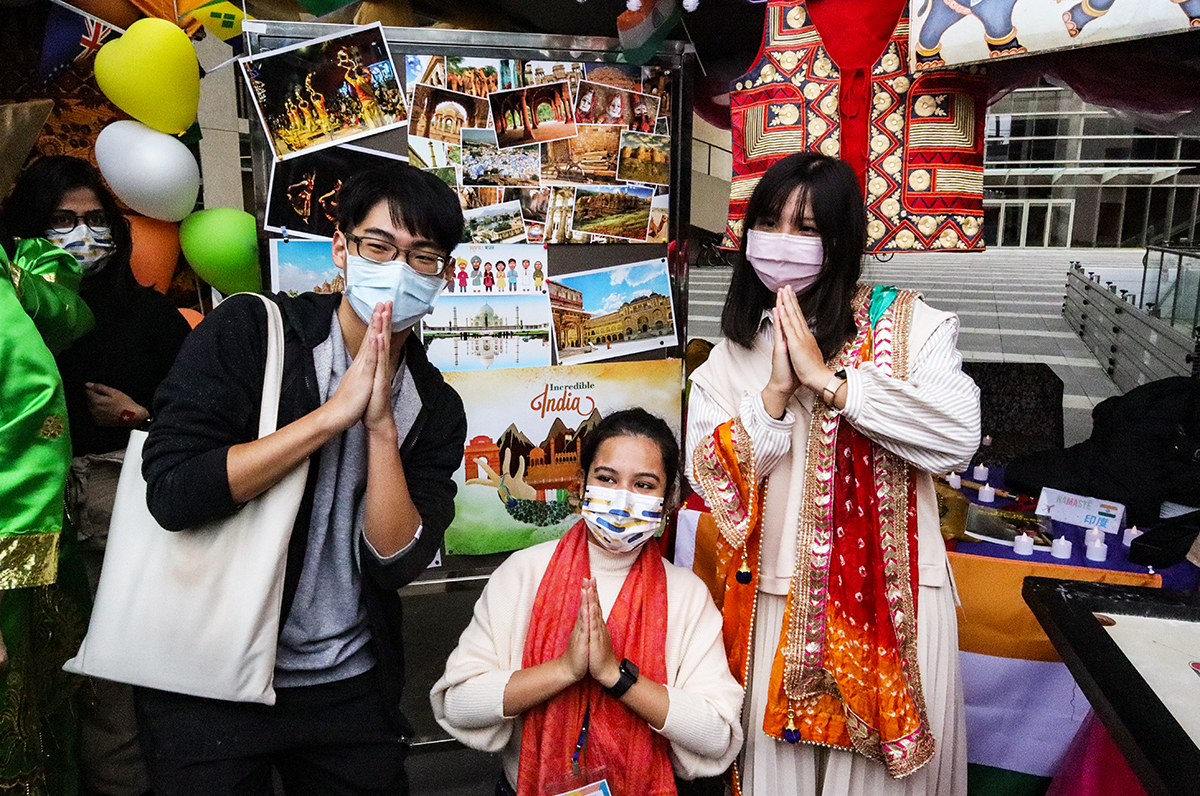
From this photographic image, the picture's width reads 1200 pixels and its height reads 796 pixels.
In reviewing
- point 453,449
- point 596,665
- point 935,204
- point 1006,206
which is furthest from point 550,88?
point 1006,206

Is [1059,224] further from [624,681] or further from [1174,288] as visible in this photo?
[624,681]

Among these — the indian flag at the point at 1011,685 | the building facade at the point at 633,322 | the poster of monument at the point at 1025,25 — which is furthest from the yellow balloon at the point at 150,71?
the indian flag at the point at 1011,685

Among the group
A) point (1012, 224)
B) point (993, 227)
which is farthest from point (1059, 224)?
point (1012, 224)

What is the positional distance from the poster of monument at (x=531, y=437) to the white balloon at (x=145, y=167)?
3.71 feet

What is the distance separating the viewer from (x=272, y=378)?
1.43 metres

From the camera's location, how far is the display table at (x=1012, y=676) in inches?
95.3

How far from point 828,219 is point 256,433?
1192 mm

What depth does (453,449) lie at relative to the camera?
A: 5.50ft

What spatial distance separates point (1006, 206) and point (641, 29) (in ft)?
90.0

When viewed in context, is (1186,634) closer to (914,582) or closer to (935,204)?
(914,582)

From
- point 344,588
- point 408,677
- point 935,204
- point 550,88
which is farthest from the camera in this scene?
point 408,677

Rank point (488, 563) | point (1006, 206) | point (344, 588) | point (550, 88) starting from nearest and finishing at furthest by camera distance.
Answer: point (344, 588) < point (550, 88) < point (488, 563) < point (1006, 206)

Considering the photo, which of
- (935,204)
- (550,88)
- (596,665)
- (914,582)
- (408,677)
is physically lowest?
(408,677)

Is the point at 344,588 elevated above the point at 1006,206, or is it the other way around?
the point at 1006,206
